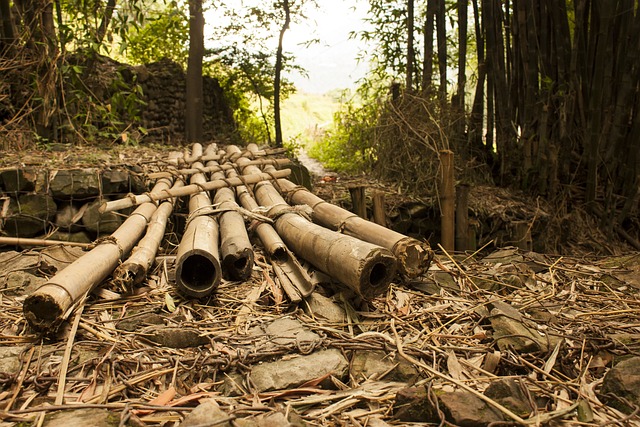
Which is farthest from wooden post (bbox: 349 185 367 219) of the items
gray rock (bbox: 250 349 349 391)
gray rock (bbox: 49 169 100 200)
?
gray rock (bbox: 250 349 349 391)

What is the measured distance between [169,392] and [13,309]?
39.0 inches

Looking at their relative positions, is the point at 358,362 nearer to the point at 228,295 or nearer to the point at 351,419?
the point at 351,419

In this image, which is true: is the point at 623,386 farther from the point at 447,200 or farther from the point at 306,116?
the point at 306,116

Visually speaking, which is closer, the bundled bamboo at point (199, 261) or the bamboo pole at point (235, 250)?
the bundled bamboo at point (199, 261)

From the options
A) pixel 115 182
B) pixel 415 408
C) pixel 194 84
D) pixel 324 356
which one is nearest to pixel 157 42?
pixel 194 84

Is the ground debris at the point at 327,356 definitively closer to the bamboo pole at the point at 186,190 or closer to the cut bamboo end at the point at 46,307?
the cut bamboo end at the point at 46,307

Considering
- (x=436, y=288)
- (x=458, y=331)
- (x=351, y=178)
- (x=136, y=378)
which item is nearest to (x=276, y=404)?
(x=136, y=378)

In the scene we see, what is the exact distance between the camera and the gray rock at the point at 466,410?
1.43m

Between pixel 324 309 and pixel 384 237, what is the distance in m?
0.52

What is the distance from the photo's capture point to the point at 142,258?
236cm

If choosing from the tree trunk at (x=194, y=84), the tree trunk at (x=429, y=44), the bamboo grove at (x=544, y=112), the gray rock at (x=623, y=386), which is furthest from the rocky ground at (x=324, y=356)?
the tree trunk at (x=194, y=84)

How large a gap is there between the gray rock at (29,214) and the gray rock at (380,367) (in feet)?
9.13

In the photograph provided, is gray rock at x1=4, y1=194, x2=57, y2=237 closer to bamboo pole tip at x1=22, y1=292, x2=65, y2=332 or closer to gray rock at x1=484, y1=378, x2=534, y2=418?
bamboo pole tip at x1=22, y1=292, x2=65, y2=332

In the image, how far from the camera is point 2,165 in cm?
379
